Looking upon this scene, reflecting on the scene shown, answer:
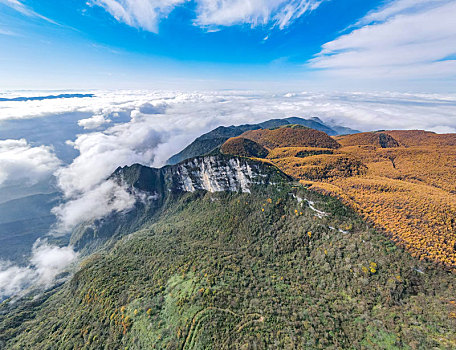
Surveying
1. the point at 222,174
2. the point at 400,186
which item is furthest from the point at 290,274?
the point at 222,174

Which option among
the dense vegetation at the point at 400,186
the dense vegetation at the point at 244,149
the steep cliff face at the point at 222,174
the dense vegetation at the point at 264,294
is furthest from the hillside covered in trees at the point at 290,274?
the dense vegetation at the point at 244,149

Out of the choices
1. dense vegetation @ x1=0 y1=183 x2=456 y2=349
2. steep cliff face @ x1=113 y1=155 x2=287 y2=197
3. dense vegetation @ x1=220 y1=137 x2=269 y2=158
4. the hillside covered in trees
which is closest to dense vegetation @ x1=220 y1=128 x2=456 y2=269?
the hillside covered in trees

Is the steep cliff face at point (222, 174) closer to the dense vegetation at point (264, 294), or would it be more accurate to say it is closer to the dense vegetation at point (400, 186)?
the dense vegetation at point (264, 294)

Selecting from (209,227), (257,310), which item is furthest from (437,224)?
(209,227)

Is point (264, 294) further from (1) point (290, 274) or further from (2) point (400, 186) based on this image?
(2) point (400, 186)

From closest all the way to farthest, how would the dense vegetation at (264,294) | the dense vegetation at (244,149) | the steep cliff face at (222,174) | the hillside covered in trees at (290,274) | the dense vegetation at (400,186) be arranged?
the dense vegetation at (264,294) → the hillside covered in trees at (290,274) → the dense vegetation at (400,186) → the steep cliff face at (222,174) → the dense vegetation at (244,149)

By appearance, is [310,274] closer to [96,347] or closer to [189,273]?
[189,273]

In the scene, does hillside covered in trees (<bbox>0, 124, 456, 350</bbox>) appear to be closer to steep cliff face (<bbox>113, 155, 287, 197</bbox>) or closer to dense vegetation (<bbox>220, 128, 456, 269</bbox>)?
dense vegetation (<bbox>220, 128, 456, 269</bbox>)

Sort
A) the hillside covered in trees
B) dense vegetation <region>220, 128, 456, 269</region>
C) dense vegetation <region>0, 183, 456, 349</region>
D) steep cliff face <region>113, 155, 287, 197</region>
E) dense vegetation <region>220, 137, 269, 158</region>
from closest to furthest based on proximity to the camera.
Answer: dense vegetation <region>0, 183, 456, 349</region>
the hillside covered in trees
dense vegetation <region>220, 128, 456, 269</region>
steep cliff face <region>113, 155, 287, 197</region>
dense vegetation <region>220, 137, 269, 158</region>
